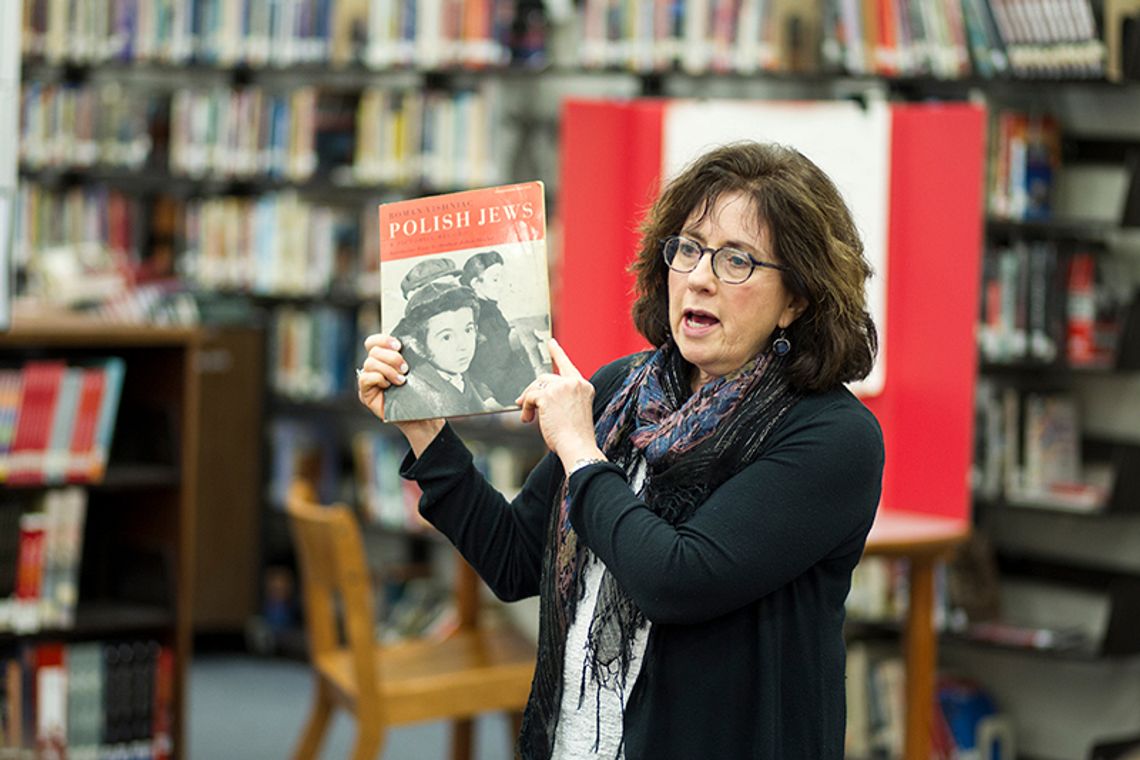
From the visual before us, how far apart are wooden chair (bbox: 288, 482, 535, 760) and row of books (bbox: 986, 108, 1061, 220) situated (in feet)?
5.79

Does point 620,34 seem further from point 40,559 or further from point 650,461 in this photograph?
point 650,461

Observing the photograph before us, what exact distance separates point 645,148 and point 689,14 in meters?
1.90

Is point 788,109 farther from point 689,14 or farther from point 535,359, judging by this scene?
point 689,14

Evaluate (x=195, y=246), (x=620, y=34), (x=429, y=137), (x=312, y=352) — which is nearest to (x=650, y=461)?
(x=620, y=34)

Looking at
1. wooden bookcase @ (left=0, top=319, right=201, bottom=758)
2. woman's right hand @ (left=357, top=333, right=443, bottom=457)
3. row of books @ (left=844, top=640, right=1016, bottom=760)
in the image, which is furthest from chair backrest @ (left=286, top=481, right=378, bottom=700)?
woman's right hand @ (left=357, top=333, right=443, bottom=457)

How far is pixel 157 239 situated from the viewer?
6.31m

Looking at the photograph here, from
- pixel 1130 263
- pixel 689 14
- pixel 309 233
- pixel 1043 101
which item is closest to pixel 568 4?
pixel 689 14

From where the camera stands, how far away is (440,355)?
1758mm

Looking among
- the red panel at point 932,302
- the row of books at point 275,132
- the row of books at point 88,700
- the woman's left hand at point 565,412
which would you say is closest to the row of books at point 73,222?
the row of books at point 275,132

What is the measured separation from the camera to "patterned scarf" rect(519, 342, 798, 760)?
5.49 ft

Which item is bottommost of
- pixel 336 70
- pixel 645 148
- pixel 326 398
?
pixel 326 398

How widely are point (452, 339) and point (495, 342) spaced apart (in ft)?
0.15

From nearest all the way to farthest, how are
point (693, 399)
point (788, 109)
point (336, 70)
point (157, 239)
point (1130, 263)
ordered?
1. point (693, 399)
2. point (788, 109)
3. point (1130, 263)
4. point (336, 70)
5. point (157, 239)

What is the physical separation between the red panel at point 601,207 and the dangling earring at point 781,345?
130cm
